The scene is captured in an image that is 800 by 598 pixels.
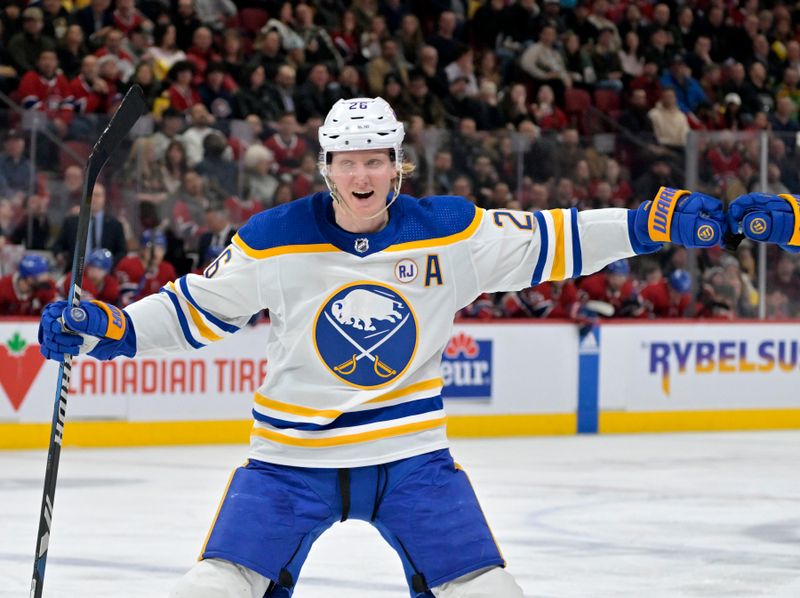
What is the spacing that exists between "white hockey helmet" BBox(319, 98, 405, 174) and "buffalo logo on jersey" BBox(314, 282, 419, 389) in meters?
0.27

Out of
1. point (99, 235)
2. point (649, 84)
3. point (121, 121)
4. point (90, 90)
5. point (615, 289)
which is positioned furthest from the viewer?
point (649, 84)

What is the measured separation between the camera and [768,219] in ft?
9.60

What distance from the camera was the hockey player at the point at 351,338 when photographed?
116 inches

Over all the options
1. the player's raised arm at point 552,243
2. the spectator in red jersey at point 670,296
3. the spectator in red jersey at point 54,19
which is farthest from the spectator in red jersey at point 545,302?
the player's raised arm at point 552,243

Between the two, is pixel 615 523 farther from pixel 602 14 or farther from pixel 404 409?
pixel 602 14

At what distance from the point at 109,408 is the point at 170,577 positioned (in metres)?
3.57

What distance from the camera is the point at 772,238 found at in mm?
2941

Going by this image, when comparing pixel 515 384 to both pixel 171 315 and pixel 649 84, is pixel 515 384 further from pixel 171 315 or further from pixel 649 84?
pixel 171 315

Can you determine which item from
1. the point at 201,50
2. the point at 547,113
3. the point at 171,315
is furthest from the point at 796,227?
the point at 547,113

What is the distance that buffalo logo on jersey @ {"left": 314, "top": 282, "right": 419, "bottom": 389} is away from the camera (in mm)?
2971

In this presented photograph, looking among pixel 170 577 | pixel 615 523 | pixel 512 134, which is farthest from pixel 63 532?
pixel 512 134

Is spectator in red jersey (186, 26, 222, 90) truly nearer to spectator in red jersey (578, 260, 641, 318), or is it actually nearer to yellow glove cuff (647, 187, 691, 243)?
spectator in red jersey (578, 260, 641, 318)

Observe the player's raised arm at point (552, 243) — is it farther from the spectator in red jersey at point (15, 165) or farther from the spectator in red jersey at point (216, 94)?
the spectator in red jersey at point (216, 94)

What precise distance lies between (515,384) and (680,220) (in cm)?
624
